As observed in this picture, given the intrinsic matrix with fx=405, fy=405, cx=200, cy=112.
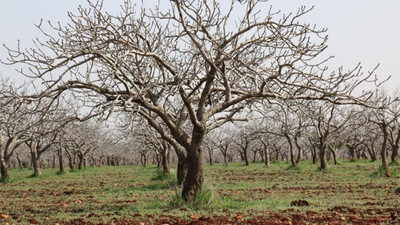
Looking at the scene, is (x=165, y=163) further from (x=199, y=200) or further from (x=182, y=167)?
(x=199, y=200)

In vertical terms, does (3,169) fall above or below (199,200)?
above

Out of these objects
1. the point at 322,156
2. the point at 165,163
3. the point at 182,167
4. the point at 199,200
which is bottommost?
the point at 199,200

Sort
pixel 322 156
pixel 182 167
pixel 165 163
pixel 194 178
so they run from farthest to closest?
1. pixel 322 156
2. pixel 165 163
3. pixel 182 167
4. pixel 194 178

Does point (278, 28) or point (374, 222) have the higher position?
point (278, 28)

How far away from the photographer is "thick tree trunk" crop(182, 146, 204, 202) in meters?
10.3

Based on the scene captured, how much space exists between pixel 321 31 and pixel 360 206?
4.42 m

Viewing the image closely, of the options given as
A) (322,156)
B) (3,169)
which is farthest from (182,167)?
(3,169)

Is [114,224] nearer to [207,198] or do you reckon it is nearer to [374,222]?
[207,198]

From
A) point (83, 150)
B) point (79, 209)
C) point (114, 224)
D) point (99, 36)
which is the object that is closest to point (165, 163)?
point (79, 209)

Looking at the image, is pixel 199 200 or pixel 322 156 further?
pixel 322 156

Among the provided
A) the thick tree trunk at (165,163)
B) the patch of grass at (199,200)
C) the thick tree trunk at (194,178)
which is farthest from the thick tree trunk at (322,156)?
the thick tree trunk at (194,178)

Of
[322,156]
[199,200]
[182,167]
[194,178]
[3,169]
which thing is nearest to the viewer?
[199,200]

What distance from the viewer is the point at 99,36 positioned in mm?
9828

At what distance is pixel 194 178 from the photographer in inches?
406
